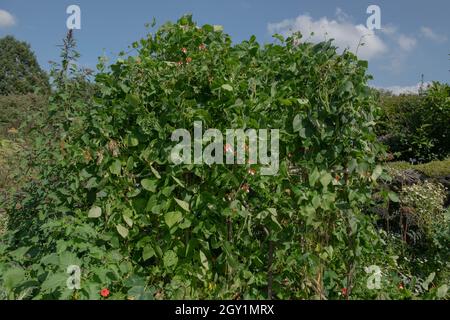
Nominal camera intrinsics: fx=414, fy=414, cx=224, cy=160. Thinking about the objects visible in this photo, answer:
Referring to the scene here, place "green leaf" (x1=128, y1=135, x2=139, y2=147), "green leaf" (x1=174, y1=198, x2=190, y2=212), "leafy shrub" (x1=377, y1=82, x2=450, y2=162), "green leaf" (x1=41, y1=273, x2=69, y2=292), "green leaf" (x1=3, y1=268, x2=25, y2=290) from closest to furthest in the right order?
1. "green leaf" (x1=41, y1=273, x2=69, y2=292)
2. "green leaf" (x1=3, y1=268, x2=25, y2=290)
3. "green leaf" (x1=174, y1=198, x2=190, y2=212)
4. "green leaf" (x1=128, y1=135, x2=139, y2=147)
5. "leafy shrub" (x1=377, y1=82, x2=450, y2=162)

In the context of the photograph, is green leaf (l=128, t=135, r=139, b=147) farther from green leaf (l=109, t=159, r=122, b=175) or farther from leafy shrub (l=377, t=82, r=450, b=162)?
leafy shrub (l=377, t=82, r=450, b=162)

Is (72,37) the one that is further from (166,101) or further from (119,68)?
(166,101)

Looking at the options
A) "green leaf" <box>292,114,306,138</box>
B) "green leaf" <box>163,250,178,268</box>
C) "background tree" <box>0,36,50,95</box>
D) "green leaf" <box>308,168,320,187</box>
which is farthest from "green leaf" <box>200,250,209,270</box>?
"background tree" <box>0,36,50,95</box>

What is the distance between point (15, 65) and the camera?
114ft

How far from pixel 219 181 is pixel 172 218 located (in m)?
0.33

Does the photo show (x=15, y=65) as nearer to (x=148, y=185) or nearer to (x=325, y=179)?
(x=148, y=185)

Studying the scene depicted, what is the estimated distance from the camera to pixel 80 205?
2.61 meters

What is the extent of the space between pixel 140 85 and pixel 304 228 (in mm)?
1234

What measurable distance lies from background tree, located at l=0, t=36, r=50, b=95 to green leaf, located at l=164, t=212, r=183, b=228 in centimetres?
3343

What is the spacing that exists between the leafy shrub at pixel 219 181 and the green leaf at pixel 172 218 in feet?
0.04

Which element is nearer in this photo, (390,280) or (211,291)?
(211,291)

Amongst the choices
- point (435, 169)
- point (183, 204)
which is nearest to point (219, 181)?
point (183, 204)

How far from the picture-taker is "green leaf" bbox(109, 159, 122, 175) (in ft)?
7.71

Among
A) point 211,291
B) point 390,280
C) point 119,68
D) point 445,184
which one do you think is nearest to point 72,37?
point 119,68
